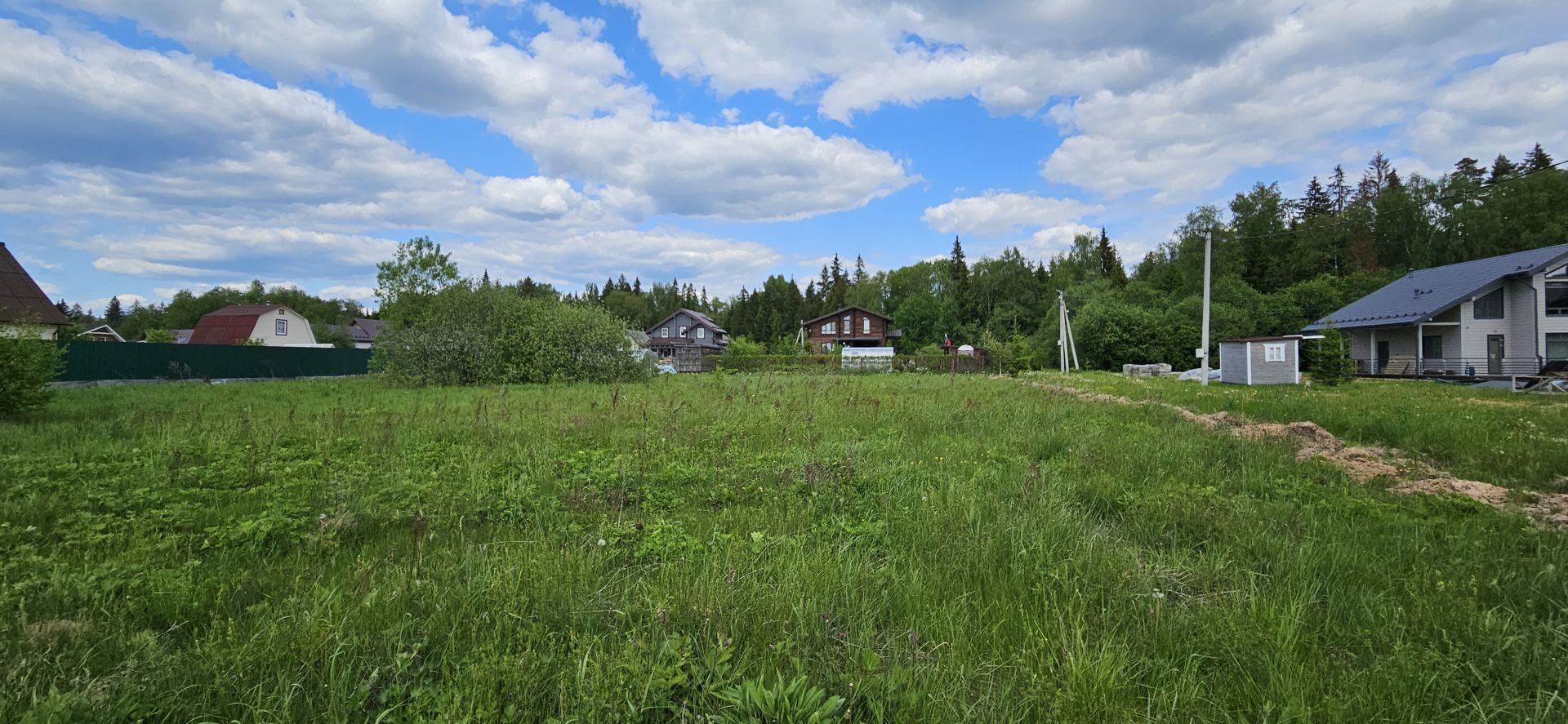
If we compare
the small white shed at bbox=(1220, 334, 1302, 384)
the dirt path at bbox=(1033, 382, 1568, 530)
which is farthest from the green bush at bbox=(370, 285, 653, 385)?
the small white shed at bbox=(1220, 334, 1302, 384)

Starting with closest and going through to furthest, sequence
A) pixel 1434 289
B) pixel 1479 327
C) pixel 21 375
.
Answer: pixel 21 375 < pixel 1479 327 < pixel 1434 289

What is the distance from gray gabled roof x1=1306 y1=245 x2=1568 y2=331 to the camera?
88.8 ft

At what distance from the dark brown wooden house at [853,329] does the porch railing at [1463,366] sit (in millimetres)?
42141

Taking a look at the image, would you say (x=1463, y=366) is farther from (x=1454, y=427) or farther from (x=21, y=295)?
(x=21, y=295)

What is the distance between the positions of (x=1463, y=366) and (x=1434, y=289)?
4924mm

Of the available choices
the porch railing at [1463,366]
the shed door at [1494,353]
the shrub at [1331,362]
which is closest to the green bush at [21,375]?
the shrub at [1331,362]

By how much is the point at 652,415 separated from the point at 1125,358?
39.8 metres

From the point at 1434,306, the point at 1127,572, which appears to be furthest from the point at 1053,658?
the point at 1434,306

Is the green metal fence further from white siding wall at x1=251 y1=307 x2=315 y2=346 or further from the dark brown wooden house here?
the dark brown wooden house

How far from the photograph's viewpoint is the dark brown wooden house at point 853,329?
220 ft

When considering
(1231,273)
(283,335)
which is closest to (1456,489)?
(1231,273)

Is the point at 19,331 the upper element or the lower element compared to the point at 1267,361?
upper

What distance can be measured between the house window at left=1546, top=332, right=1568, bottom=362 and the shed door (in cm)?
144

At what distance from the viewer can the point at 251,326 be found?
172ft
